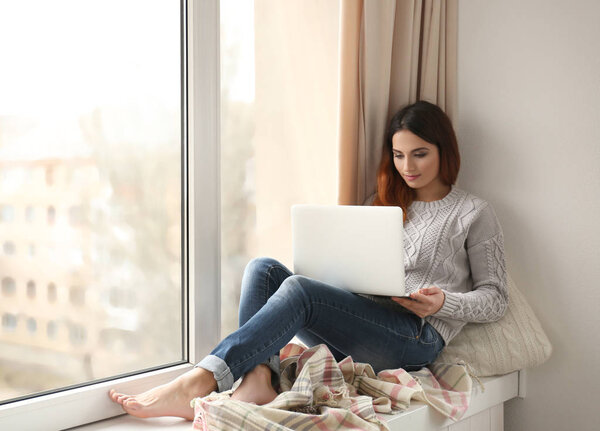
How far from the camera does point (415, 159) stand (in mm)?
1844

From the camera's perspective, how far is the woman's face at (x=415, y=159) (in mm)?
1840

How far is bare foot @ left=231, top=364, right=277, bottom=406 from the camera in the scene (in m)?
1.34

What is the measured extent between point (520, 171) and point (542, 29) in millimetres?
445

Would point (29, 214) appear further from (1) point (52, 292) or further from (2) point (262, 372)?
(2) point (262, 372)

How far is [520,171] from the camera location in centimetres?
191

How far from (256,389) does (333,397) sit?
0.18 meters

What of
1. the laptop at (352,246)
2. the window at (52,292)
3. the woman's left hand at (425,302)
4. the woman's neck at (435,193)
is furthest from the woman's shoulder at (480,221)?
the window at (52,292)

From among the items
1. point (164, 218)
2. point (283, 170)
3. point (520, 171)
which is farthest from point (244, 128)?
point (520, 171)

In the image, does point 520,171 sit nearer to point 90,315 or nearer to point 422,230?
point 422,230

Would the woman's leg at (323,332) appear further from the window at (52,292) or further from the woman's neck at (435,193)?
the woman's neck at (435,193)

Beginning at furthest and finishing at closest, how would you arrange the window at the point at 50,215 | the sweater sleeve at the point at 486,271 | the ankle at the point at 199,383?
the sweater sleeve at the point at 486,271, the window at the point at 50,215, the ankle at the point at 199,383

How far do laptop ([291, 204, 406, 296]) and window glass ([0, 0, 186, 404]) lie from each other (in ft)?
1.37

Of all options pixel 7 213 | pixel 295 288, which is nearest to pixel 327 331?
pixel 295 288

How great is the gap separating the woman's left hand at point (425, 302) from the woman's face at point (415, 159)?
0.43m
